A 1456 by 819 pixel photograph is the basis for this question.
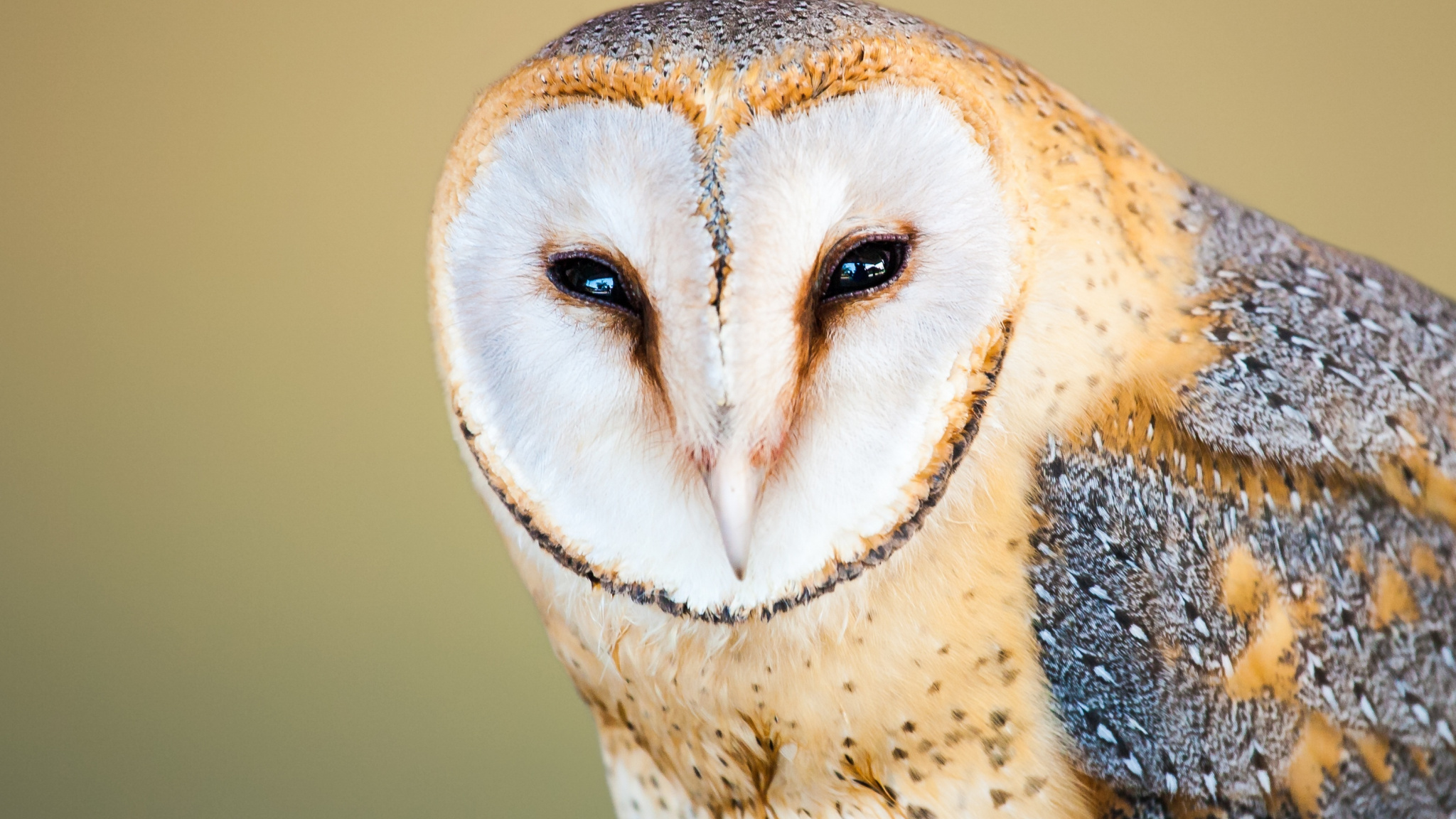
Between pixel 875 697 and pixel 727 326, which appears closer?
pixel 727 326

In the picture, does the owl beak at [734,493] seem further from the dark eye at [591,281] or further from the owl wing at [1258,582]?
the owl wing at [1258,582]

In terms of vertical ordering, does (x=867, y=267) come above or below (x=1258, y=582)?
above

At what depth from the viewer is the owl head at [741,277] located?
66 centimetres

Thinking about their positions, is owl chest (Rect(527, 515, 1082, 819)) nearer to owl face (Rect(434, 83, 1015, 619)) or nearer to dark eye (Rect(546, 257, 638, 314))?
owl face (Rect(434, 83, 1015, 619))

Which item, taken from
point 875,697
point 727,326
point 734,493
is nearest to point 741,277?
point 727,326

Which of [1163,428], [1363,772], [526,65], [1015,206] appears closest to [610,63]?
[526,65]

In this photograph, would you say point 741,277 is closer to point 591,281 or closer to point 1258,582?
point 591,281

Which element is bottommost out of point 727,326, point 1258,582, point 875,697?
point 875,697

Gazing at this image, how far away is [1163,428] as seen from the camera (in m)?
0.78

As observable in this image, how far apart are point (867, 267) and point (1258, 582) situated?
0.35 meters

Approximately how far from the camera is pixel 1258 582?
78 centimetres

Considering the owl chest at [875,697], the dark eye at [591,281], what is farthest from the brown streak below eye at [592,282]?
the owl chest at [875,697]

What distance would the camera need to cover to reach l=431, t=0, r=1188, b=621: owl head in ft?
2.17

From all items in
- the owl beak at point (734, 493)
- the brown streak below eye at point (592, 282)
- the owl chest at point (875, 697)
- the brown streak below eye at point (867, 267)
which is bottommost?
the owl chest at point (875, 697)
